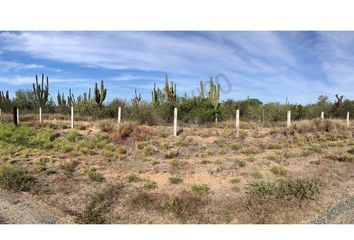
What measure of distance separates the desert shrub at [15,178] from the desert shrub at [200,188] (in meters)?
3.08

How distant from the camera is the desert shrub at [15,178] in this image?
7258 millimetres

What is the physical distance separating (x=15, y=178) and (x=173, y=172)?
3020 millimetres

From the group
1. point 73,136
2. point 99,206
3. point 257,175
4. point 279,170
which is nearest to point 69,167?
point 73,136

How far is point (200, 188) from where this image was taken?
7.27 metres

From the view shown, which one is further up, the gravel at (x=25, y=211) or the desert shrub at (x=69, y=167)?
the desert shrub at (x=69, y=167)

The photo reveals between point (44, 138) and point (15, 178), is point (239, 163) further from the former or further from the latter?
point (15, 178)

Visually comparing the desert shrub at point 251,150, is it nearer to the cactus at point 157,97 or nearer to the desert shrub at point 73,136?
the cactus at point 157,97

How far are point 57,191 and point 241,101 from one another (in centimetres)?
477

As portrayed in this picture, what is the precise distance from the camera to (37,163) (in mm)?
7684

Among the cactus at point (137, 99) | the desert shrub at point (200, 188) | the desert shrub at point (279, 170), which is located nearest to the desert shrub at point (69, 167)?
the cactus at point (137, 99)
